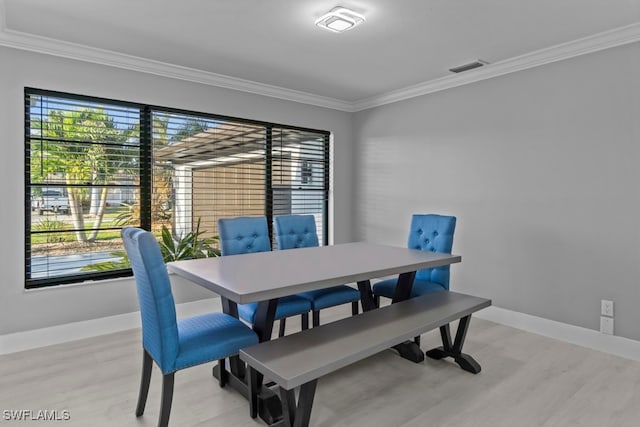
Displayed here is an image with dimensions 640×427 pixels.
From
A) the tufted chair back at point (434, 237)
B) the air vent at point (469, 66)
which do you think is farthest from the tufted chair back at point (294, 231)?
the air vent at point (469, 66)

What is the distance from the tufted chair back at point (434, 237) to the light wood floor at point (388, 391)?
0.60 metres

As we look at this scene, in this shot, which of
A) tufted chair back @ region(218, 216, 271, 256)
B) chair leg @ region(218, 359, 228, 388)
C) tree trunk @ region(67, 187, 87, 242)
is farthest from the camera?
tree trunk @ region(67, 187, 87, 242)

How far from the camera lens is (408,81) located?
4184 millimetres

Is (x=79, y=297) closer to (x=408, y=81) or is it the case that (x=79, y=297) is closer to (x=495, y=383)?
(x=495, y=383)

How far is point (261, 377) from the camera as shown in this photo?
2256mm

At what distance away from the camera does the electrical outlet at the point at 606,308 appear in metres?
3.04

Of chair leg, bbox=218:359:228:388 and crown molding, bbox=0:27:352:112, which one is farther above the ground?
crown molding, bbox=0:27:352:112

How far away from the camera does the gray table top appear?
1.93 meters

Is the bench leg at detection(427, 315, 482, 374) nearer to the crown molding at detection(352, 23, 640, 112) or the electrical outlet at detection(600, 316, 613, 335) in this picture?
the electrical outlet at detection(600, 316, 613, 335)

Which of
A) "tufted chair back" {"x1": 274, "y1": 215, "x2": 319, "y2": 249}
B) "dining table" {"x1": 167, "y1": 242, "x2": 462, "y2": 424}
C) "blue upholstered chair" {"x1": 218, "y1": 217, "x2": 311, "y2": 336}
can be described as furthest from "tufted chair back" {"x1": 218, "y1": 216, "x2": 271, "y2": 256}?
"dining table" {"x1": 167, "y1": 242, "x2": 462, "y2": 424}

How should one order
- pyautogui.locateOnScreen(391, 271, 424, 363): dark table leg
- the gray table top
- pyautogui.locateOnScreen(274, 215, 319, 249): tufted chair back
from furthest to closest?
pyautogui.locateOnScreen(274, 215, 319, 249): tufted chair back < pyautogui.locateOnScreen(391, 271, 424, 363): dark table leg < the gray table top

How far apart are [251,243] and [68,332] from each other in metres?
1.69

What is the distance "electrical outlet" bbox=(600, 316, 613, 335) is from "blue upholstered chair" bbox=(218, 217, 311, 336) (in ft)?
7.69

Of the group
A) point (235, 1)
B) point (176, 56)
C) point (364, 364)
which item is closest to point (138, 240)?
point (235, 1)
